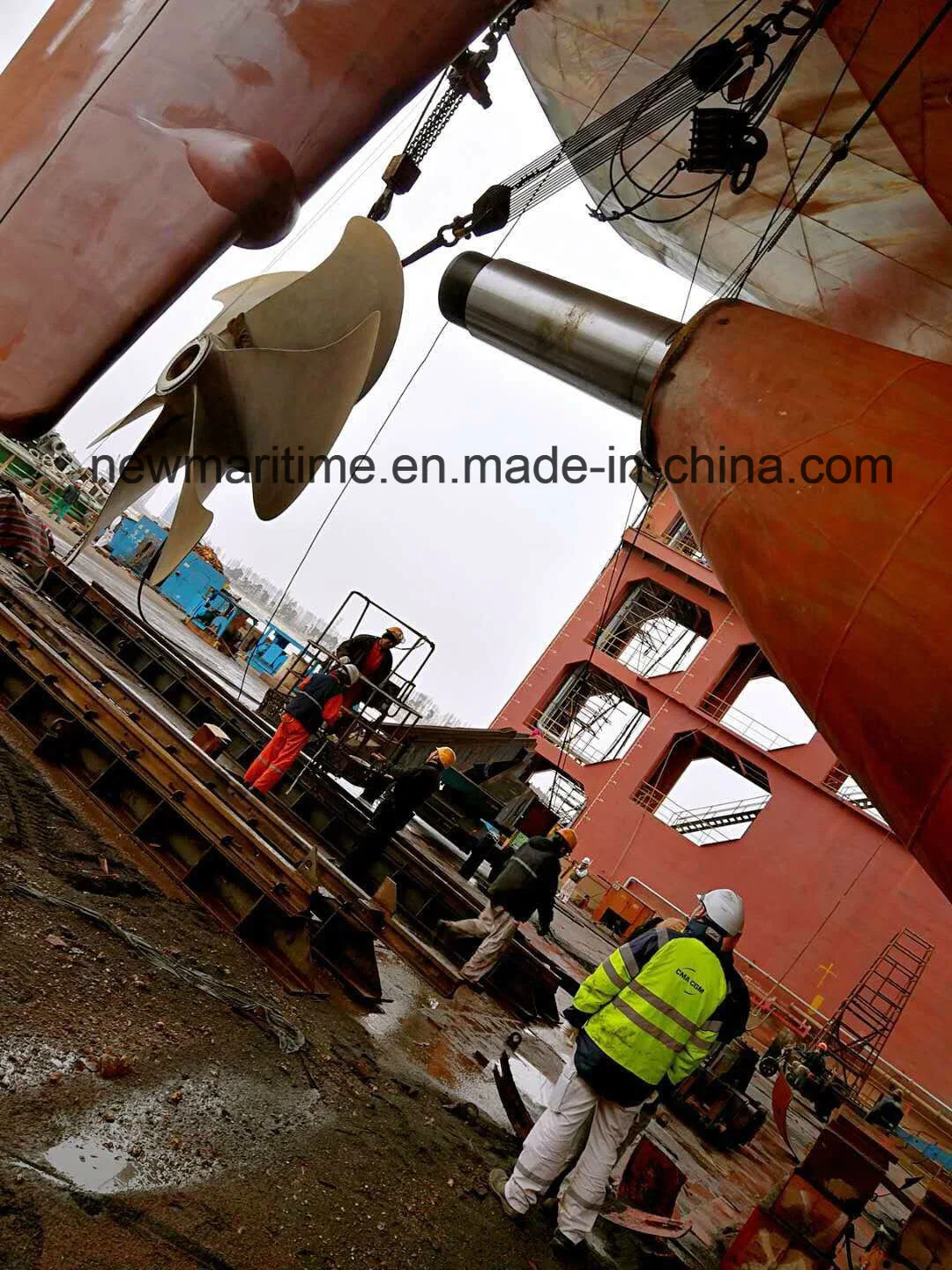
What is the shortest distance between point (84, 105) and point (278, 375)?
2.53 feet

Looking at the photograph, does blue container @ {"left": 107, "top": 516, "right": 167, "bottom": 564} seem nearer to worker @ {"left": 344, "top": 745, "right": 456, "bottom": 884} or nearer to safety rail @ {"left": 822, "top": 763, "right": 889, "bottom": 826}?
worker @ {"left": 344, "top": 745, "right": 456, "bottom": 884}

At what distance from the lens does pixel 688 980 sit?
10.2 ft

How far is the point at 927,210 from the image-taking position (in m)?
3.98

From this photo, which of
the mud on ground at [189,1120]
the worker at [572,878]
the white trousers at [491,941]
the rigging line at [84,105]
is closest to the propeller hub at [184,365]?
the rigging line at [84,105]

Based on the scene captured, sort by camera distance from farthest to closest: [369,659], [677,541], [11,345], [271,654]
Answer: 1. [271,654]
2. [677,541]
3. [369,659]
4. [11,345]

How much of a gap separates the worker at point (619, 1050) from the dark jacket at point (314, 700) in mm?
4191

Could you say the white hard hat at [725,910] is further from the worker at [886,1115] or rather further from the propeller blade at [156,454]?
the worker at [886,1115]

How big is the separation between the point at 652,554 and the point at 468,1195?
61.7 feet

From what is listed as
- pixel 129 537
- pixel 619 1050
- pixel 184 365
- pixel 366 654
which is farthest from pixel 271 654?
pixel 184 365

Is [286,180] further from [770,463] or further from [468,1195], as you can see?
[468,1195]

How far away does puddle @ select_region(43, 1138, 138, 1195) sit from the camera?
2012mm

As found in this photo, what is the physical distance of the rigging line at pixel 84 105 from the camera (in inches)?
62.2

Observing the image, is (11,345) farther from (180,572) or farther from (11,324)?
(180,572)

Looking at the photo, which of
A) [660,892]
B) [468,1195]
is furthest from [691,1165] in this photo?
[660,892]
